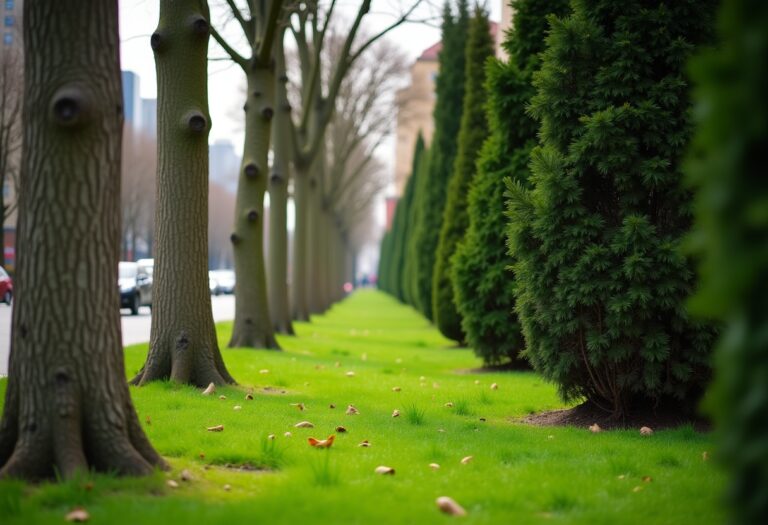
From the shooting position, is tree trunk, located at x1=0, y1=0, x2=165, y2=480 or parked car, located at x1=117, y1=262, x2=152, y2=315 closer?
tree trunk, located at x1=0, y1=0, x2=165, y2=480

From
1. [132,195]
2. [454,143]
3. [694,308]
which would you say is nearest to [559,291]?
[694,308]

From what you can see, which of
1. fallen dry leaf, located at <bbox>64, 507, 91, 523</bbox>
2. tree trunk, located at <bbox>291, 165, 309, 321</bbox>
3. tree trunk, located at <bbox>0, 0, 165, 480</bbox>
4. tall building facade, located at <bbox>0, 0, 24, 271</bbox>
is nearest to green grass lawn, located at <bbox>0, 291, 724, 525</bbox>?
fallen dry leaf, located at <bbox>64, 507, 91, 523</bbox>

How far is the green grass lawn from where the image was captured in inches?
166

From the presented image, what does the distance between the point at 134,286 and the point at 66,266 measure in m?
24.4

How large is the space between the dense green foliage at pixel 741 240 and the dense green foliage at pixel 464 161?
14883 mm

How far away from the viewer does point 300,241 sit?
80.9 feet

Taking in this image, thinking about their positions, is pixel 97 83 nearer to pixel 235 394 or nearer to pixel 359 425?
pixel 359 425

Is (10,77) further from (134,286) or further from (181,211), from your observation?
(181,211)

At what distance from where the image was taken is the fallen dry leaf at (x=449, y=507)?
14.0ft

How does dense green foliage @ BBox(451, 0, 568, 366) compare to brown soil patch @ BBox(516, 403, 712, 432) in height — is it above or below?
above

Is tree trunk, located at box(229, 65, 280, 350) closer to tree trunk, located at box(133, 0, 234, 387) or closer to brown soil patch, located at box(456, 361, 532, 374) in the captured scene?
brown soil patch, located at box(456, 361, 532, 374)

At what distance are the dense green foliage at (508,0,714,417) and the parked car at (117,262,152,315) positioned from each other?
72.5 ft

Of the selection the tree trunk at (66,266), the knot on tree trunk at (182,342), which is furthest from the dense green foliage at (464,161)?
the tree trunk at (66,266)

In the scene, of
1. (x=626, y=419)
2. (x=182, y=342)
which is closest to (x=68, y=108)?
(x=182, y=342)
